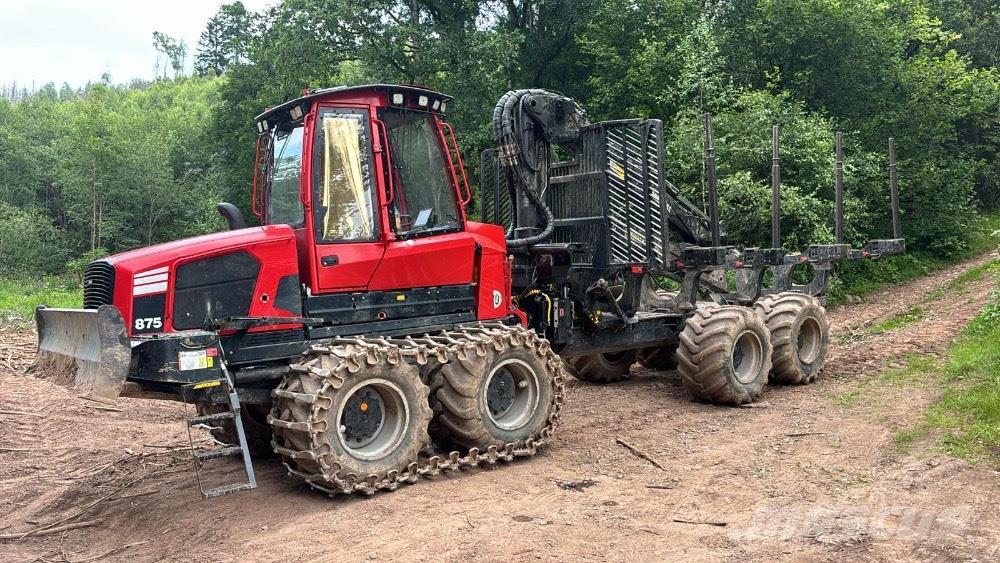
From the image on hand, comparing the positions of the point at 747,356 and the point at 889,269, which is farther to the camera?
the point at 889,269

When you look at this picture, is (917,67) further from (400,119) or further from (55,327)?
(55,327)

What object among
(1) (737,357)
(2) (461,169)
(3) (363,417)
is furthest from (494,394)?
(1) (737,357)

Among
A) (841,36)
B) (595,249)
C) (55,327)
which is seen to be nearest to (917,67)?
(841,36)

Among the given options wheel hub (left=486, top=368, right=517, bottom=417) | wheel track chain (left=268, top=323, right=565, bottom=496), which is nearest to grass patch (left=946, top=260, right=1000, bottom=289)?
wheel hub (left=486, top=368, right=517, bottom=417)

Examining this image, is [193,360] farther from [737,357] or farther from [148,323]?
[737,357]

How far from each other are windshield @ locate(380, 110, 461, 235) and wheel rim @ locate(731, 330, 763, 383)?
424cm

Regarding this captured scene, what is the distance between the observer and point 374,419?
6.70 metres

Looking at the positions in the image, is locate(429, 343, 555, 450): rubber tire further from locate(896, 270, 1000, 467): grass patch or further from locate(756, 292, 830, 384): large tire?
locate(756, 292, 830, 384): large tire

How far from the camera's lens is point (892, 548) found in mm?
4949

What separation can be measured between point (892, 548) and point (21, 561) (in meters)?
5.53

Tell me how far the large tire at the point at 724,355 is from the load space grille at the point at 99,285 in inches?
239

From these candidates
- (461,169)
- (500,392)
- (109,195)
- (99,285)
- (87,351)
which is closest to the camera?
(87,351)

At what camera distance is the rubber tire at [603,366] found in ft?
37.1

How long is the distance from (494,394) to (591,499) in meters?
1.56
